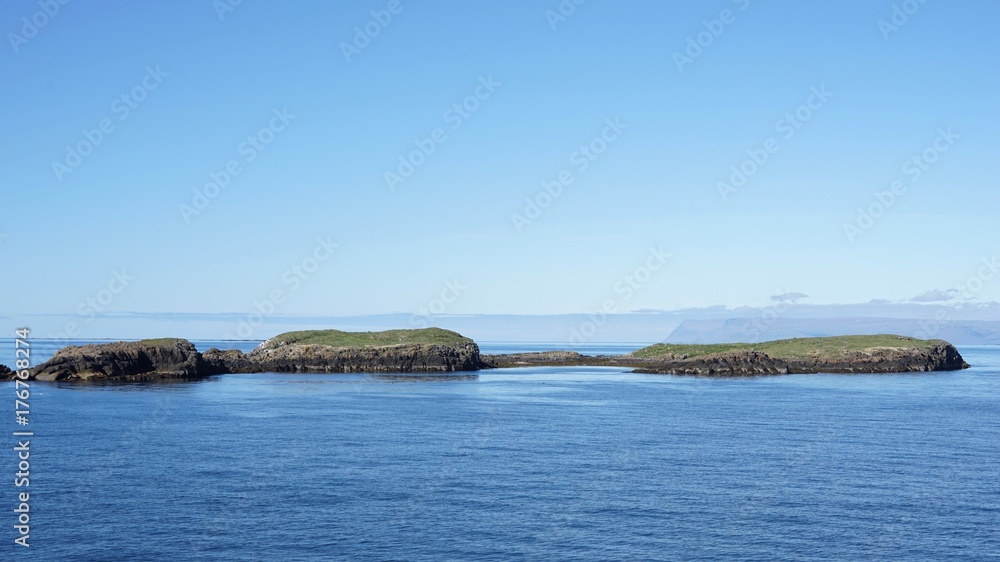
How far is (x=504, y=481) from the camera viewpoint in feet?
168

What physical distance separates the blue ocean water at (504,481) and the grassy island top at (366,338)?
82.4 meters

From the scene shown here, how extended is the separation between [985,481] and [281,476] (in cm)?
4665

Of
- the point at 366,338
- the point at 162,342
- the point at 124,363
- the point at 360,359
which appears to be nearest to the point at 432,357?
the point at 360,359

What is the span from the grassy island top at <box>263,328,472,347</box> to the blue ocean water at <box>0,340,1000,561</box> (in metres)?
82.4

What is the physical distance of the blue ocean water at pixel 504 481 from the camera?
126ft

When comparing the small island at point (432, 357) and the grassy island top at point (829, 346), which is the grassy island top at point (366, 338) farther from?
the grassy island top at point (829, 346)

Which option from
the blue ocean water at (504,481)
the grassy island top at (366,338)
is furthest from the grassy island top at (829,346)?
the blue ocean water at (504,481)

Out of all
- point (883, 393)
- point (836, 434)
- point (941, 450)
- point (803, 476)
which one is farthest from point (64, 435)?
point (883, 393)

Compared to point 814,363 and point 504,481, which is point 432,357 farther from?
point 504,481

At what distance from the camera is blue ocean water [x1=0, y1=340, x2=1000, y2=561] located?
38.4 m

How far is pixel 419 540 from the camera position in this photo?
127 feet

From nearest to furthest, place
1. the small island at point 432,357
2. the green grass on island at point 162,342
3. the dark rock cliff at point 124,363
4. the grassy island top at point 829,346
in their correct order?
the dark rock cliff at point 124,363 < the green grass on island at point 162,342 < the small island at point 432,357 < the grassy island top at point 829,346

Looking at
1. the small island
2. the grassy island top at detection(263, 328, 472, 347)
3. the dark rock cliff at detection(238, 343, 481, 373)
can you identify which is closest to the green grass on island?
the small island

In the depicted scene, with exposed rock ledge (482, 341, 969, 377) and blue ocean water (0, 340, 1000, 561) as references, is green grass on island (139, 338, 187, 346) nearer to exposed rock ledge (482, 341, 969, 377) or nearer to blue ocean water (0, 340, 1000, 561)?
blue ocean water (0, 340, 1000, 561)
